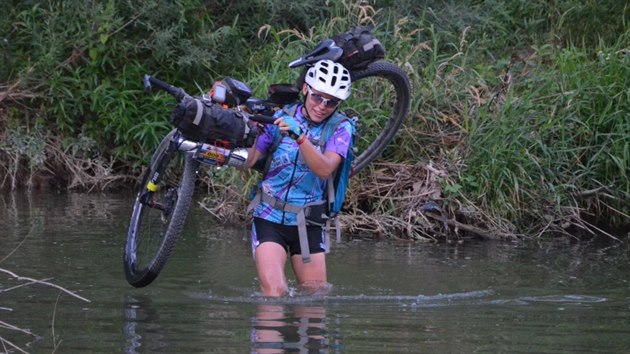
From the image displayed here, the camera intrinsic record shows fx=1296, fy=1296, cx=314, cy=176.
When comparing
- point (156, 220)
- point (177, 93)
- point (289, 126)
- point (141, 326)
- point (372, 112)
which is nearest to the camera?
point (141, 326)

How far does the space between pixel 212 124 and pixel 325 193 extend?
0.94 m

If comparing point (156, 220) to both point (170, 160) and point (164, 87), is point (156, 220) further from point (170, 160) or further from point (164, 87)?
point (164, 87)

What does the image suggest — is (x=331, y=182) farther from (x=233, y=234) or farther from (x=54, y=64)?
(x=54, y=64)

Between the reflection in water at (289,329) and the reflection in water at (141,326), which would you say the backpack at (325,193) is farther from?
the reflection in water at (141,326)

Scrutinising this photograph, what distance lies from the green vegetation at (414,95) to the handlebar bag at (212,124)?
3770mm

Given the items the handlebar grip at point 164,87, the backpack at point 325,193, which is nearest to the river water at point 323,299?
the backpack at point 325,193

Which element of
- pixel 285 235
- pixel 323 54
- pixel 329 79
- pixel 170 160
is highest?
pixel 323 54

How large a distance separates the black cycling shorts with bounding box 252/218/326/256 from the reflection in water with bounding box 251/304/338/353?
15.4 inches

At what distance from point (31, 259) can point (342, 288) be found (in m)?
2.32

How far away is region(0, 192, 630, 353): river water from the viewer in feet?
21.9

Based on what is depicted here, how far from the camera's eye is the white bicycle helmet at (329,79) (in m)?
7.55

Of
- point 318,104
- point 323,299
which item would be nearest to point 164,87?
point 318,104

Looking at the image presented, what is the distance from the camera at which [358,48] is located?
8.48 metres

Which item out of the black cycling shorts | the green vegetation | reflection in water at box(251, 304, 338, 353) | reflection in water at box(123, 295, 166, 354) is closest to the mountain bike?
reflection in water at box(123, 295, 166, 354)
